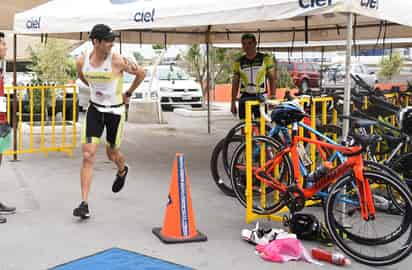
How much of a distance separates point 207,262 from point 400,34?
8.71 metres

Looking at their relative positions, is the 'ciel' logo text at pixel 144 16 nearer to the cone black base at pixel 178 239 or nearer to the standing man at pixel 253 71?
the standing man at pixel 253 71

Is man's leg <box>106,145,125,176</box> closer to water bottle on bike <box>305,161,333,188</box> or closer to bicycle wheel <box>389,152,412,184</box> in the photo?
water bottle on bike <box>305,161,333,188</box>

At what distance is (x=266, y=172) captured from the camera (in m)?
5.33

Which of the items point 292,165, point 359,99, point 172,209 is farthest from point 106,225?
point 359,99

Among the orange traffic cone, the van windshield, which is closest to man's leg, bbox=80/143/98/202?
the orange traffic cone

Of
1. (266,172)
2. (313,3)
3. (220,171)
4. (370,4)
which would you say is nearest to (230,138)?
(220,171)

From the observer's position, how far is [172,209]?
5059 mm

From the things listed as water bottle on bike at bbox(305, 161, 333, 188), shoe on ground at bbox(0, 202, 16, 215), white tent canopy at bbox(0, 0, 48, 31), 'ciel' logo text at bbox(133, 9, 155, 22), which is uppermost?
white tent canopy at bbox(0, 0, 48, 31)

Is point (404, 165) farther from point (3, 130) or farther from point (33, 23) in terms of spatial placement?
point (33, 23)

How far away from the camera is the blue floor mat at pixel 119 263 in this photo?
439 cm

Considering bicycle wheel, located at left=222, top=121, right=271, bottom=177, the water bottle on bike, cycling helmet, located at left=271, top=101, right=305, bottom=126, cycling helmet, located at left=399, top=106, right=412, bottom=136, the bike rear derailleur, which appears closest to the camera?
the water bottle on bike

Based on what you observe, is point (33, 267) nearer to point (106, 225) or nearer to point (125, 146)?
point (106, 225)

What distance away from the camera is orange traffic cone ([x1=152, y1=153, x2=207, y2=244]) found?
504 centimetres

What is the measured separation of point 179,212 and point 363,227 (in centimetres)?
159
